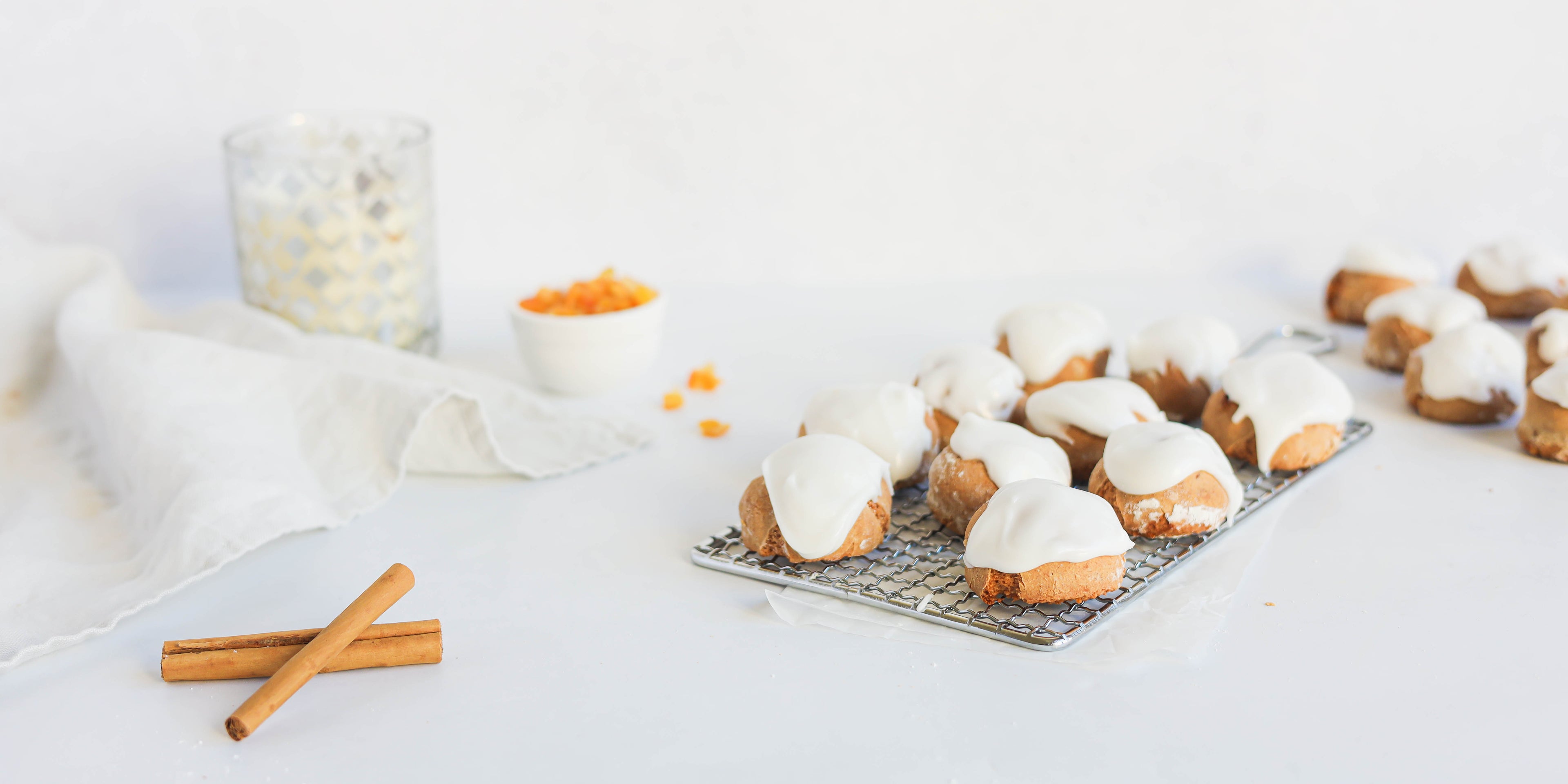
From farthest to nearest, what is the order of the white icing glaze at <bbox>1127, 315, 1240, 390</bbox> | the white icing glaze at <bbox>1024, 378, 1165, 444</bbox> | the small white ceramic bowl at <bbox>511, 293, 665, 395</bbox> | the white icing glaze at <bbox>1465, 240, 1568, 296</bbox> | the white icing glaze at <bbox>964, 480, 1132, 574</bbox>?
the white icing glaze at <bbox>1465, 240, 1568, 296</bbox>
the small white ceramic bowl at <bbox>511, 293, 665, 395</bbox>
the white icing glaze at <bbox>1127, 315, 1240, 390</bbox>
the white icing glaze at <bbox>1024, 378, 1165, 444</bbox>
the white icing glaze at <bbox>964, 480, 1132, 574</bbox>

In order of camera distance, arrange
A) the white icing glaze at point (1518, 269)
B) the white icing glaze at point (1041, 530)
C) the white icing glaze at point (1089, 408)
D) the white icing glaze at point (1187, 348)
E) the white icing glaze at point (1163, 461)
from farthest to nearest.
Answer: the white icing glaze at point (1518, 269)
the white icing glaze at point (1187, 348)
the white icing glaze at point (1089, 408)
the white icing glaze at point (1163, 461)
the white icing glaze at point (1041, 530)

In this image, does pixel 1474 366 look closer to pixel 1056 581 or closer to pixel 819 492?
pixel 1056 581

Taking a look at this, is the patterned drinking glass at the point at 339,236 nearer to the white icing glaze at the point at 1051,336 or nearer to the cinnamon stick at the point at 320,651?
the cinnamon stick at the point at 320,651

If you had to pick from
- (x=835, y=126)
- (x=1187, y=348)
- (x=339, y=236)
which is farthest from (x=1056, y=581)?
(x=835, y=126)

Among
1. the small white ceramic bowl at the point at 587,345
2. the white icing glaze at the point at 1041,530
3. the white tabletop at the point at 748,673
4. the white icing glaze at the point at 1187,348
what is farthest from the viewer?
the small white ceramic bowl at the point at 587,345

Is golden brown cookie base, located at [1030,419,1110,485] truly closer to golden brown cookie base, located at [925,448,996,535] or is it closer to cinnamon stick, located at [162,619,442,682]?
golden brown cookie base, located at [925,448,996,535]

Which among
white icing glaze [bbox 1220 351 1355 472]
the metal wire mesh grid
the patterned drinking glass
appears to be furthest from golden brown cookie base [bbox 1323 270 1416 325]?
the patterned drinking glass

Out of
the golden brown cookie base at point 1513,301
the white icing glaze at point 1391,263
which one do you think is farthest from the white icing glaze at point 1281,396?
the golden brown cookie base at point 1513,301

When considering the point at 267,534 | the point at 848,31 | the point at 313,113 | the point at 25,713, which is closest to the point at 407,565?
the point at 267,534

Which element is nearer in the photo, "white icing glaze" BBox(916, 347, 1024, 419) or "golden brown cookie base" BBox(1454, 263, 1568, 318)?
"white icing glaze" BBox(916, 347, 1024, 419)
